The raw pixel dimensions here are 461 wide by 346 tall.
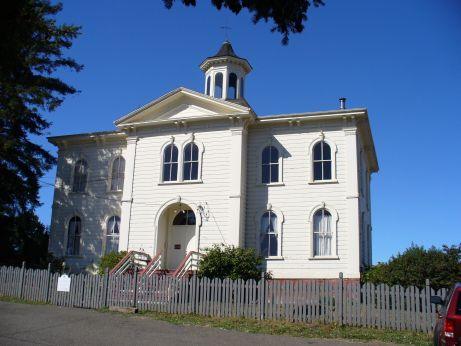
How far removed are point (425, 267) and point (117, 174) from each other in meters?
16.2

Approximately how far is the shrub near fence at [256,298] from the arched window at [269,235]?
6407mm

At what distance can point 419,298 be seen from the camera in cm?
1477

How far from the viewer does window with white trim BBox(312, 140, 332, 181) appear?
23.7m

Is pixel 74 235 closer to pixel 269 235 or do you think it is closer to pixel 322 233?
pixel 269 235

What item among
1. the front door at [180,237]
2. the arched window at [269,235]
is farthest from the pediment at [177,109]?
the arched window at [269,235]

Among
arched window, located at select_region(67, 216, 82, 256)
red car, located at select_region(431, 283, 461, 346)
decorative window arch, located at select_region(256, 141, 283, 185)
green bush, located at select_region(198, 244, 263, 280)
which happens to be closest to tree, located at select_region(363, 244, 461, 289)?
green bush, located at select_region(198, 244, 263, 280)

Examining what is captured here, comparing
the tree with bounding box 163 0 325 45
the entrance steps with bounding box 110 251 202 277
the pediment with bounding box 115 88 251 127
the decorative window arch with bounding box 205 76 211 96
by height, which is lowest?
the entrance steps with bounding box 110 251 202 277

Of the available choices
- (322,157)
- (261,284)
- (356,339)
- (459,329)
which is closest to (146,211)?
(322,157)

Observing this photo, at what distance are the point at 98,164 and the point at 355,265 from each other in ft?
47.3

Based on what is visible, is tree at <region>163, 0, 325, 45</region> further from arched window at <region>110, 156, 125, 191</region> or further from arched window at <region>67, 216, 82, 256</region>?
arched window at <region>67, 216, 82, 256</region>

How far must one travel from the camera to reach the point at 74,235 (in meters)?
27.9

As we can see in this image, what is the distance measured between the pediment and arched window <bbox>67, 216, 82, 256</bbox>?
19.4 feet

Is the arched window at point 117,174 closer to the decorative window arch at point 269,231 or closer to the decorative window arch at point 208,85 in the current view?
the decorative window arch at point 208,85

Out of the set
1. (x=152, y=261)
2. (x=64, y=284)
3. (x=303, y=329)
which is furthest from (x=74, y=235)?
(x=303, y=329)
